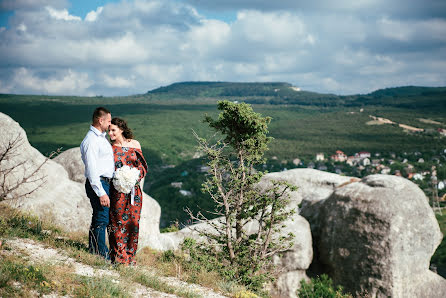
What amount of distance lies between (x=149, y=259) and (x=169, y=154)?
106441mm

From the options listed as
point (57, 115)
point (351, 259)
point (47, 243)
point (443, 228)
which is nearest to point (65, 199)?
point (47, 243)

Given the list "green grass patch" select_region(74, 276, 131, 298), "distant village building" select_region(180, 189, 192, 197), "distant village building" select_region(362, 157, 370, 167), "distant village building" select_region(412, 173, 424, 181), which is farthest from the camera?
"distant village building" select_region(362, 157, 370, 167)

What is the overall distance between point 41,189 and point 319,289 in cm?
1012

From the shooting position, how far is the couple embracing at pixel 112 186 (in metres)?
6.21

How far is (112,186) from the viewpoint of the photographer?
6738 mm

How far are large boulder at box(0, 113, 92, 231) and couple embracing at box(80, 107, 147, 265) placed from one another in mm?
4628

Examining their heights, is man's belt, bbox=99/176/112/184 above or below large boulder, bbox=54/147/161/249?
above

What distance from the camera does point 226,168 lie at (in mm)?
9383

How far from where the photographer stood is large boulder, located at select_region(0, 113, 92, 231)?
10672mm

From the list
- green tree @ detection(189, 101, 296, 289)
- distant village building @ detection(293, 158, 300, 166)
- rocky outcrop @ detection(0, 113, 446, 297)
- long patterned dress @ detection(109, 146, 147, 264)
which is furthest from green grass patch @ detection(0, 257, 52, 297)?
distant village building @ detection(293, 158, 300, 166)

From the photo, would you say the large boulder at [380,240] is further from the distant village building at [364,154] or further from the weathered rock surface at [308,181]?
the distant village building at [364,154]

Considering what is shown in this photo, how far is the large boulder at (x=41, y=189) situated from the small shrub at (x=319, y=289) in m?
7.74

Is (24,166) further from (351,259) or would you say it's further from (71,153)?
(351,259)

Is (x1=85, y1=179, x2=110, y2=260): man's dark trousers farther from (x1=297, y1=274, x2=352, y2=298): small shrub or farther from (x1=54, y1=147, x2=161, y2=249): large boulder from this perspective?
(x1=297, y1=274, x2=352, y2=298): small shrub
